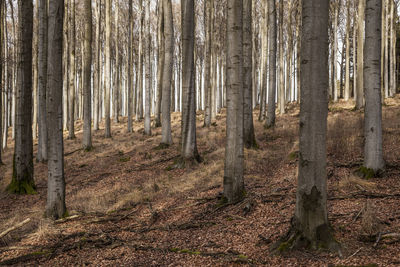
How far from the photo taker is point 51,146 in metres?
5.90

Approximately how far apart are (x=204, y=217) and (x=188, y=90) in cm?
528

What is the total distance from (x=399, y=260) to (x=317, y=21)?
2649 mm

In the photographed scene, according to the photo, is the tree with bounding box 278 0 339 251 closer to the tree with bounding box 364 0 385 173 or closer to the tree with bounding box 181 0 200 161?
the tree with bounding box 364 0 385 173

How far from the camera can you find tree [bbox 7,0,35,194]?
9.02 meters

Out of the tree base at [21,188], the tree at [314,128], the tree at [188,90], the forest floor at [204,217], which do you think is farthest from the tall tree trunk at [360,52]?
the tree base at [21,188]

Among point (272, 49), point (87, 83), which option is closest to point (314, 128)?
point (272, 49)

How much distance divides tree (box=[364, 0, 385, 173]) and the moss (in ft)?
0.16

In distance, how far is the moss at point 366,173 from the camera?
5946 millimetres

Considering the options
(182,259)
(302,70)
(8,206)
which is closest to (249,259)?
(182,259)

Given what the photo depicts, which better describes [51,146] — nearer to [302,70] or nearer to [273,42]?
[302,70]

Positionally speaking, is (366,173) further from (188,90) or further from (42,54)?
(42,54)

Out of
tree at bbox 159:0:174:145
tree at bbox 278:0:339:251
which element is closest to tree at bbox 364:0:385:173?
tree at bbox 278:0:339:251

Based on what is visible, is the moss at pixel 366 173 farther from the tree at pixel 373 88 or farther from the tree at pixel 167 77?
the tree at pixel 167 77

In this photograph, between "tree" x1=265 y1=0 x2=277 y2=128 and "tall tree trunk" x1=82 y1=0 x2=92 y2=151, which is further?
"tall tree trunk" x1=82 y1=0 x2=92 y2=151
